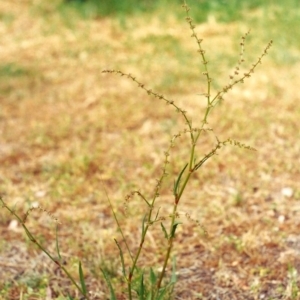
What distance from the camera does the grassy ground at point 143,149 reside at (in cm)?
265

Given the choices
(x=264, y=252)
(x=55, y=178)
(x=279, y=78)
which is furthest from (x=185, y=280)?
(x=279, y=78)

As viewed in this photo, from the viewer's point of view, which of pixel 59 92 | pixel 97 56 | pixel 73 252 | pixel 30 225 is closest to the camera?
pixel 73 252

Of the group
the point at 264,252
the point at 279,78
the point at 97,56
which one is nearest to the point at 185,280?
the point at 264,252

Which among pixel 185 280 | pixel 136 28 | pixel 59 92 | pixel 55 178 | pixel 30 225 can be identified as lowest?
pixel 185 280

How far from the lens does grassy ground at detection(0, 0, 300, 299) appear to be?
2654 millimetres

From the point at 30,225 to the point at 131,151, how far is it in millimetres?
1017

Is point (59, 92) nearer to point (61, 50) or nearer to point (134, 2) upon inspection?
point (61, 50)

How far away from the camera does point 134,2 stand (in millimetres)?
6887

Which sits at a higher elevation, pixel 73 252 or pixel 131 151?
pixel 131 151

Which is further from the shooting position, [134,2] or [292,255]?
[134,2]

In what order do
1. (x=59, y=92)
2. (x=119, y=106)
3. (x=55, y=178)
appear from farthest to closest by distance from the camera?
(x=59, y=92) < (x=119, y=106) < (x=55, y=178)

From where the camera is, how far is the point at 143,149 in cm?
388

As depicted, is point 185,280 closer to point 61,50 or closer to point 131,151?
point 131,151

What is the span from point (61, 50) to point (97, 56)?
0.43m
